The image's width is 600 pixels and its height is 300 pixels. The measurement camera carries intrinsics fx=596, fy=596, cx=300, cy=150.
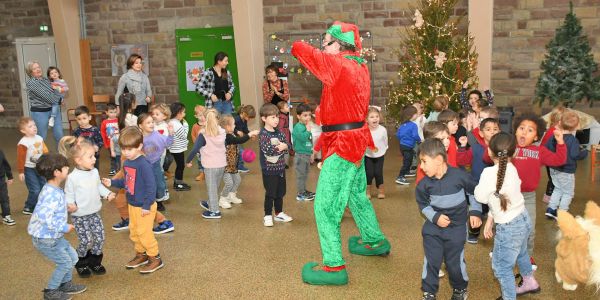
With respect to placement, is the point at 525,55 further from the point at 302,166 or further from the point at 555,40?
the point at 302,166

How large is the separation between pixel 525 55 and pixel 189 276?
780cm

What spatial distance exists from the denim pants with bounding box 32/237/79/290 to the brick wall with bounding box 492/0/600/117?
27.4 ft

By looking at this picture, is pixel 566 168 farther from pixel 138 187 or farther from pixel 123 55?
pixel 123 55

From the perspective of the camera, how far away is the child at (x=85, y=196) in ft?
15.5

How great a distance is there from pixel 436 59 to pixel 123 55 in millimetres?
7121

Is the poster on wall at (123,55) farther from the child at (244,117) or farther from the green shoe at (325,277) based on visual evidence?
the green shoe at (325,277)

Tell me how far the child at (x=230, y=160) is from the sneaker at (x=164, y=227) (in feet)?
2.93

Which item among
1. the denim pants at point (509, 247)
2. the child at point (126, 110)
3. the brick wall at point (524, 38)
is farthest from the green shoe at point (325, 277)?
the brick wall at point (524, 38)

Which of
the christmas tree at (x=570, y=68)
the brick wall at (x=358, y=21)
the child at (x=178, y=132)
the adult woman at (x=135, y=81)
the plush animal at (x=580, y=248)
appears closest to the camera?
the plush animal at (x=580, y=248)

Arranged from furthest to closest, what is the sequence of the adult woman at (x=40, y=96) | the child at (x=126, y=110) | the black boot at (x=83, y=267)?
the adult woman at (x=40, y=96) → the child at (x=126, y=110) → the black boot at (x=83, y=267)

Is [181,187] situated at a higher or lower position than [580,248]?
lower

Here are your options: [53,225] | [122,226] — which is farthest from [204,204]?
[53,225]

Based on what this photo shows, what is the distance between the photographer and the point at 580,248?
12.8 feet

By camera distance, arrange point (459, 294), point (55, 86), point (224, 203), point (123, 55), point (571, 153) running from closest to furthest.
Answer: point (459, 294)
point (571, 153)
point (224, 203)
point (55, 86)
point (123, 55)
